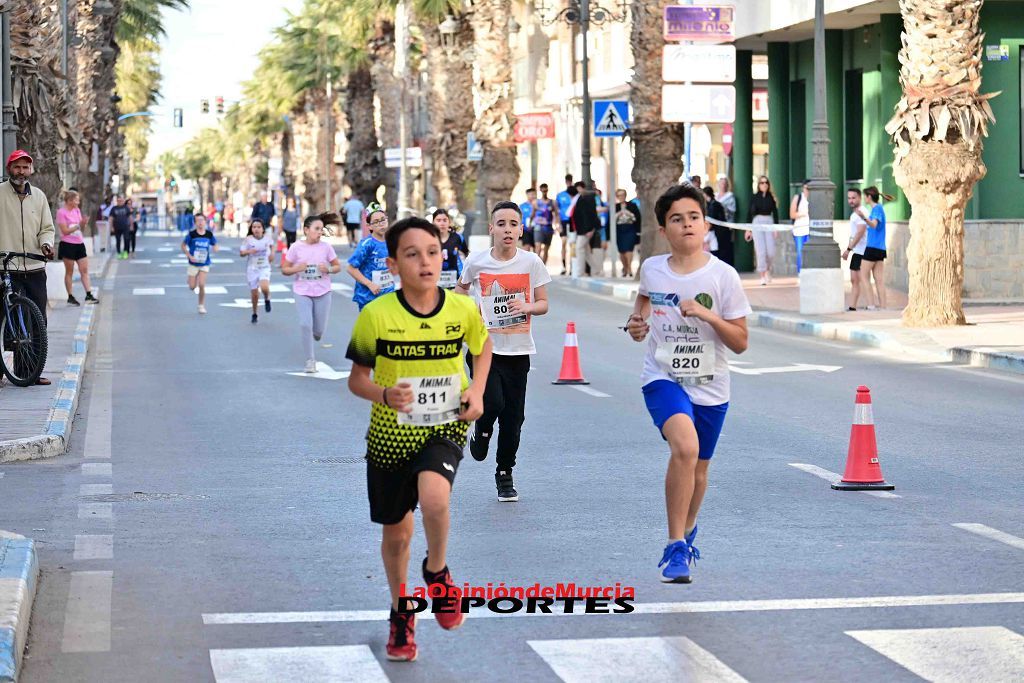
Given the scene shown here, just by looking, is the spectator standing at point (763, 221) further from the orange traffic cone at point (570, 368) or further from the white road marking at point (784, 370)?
the orange traffic cone at point (570, 368)

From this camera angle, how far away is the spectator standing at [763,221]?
34531 mm

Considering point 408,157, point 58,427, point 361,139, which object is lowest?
point 58,427

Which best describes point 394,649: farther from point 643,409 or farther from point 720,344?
point 643,409

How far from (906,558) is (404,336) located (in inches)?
123

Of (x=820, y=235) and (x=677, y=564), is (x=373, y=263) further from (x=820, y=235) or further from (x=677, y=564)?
(x=820, y=235)

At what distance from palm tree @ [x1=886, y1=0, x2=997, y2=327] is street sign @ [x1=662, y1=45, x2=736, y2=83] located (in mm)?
8059

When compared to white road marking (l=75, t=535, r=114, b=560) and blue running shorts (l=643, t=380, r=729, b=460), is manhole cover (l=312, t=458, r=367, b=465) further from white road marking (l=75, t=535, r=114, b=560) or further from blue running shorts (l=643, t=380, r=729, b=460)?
blue running shorts (l=643, t=380, r=729, b=460)

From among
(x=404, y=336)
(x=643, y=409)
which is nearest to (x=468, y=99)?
(x=643, y=409)

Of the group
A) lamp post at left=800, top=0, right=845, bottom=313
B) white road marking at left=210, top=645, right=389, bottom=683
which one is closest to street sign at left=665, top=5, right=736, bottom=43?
lamp post at left=800, top=0, right=845, bottom=313

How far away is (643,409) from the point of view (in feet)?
51.8

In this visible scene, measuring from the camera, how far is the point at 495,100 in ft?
154

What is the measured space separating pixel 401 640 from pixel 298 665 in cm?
38

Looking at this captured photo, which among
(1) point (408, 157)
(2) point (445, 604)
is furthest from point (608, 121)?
(2) point (445, 604)

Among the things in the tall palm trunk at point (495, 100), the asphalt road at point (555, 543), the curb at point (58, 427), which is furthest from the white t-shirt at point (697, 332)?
the tall palm trunk at point (495, 100)
